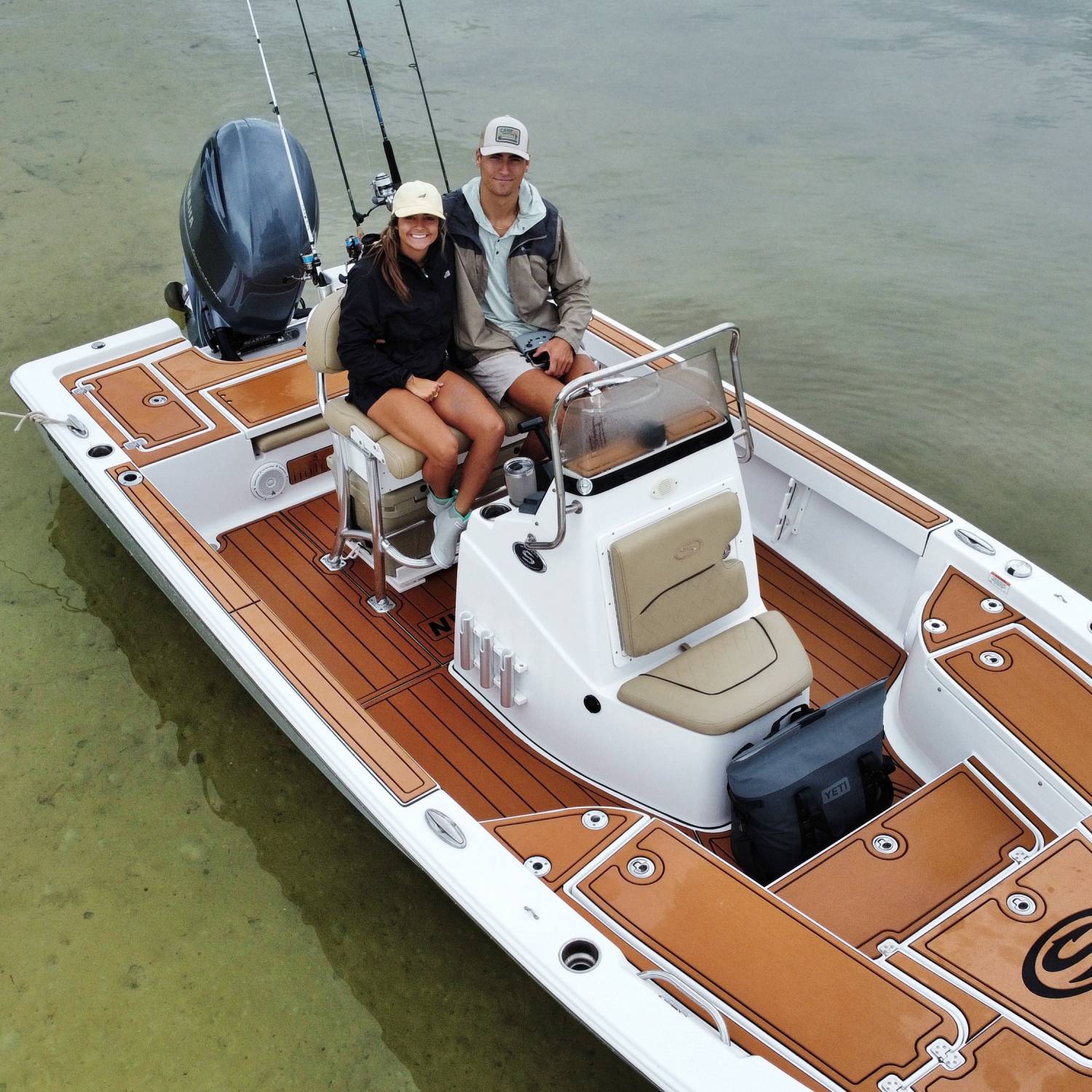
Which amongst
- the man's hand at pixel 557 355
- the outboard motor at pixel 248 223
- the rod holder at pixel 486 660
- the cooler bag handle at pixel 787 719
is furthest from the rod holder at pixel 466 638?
the outboard motor at pixel 248 223

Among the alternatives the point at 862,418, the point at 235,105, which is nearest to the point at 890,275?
the point at 862,418

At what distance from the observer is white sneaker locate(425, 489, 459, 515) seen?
9.30ft

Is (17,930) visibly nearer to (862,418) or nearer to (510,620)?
(510,620)

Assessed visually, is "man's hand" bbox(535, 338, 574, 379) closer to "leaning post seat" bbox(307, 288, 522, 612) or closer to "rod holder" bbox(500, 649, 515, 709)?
"leaning post seat" bbox(307, 288, 522, 612)

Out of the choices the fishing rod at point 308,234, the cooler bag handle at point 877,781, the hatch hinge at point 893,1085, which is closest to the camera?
the hatch hinge at point 893,1085

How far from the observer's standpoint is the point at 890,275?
225 inches

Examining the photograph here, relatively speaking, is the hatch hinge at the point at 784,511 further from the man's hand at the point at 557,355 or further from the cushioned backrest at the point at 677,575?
the man's hand at the point at 557,355

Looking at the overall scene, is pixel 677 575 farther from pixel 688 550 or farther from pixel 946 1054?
pixel 946 1054


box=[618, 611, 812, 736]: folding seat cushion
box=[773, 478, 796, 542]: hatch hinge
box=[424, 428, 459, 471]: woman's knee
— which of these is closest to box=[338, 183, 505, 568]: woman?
box=[424, 428, 459, 471]: woman's knee

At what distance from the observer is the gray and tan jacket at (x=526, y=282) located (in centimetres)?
274

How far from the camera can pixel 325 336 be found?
2.75 meters

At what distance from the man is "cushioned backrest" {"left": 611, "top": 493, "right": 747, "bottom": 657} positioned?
1.96 ft

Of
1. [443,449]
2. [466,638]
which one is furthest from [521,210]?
[466,638]

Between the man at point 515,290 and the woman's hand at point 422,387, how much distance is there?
0.62ft
